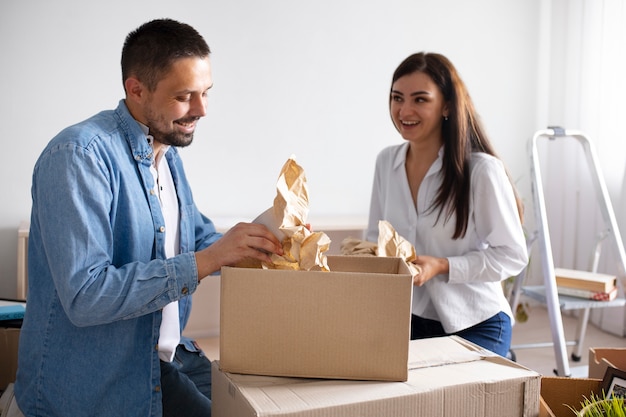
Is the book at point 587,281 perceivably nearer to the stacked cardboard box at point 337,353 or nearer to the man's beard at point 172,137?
the stacked cardboard box at point 337,353

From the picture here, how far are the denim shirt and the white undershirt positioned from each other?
9 cm

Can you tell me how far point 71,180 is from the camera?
49.2 inches

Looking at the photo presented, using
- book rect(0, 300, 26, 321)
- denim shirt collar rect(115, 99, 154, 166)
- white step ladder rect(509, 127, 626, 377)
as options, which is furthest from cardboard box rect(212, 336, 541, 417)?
white step ladder rect(509, 127, 626, 377)

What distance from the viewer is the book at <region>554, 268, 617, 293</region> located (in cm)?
284

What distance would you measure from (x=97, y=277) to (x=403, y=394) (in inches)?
23.3

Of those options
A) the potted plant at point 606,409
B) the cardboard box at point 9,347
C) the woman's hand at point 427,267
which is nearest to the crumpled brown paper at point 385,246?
the woman's hand at point 427,267

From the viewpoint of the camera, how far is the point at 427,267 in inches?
71.6

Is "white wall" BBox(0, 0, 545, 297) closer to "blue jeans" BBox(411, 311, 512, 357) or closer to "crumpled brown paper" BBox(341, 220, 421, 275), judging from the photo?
"blue jeans" BBox(411, 311, 512, 357)

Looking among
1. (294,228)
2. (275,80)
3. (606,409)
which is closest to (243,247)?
(294,228)

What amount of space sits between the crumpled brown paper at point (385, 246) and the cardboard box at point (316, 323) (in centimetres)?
38

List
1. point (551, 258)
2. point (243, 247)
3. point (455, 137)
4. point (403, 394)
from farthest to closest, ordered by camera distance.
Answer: point (551, 258), point (455, 137), point (243, 247), point (403, 394)

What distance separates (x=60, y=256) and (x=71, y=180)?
14 cm

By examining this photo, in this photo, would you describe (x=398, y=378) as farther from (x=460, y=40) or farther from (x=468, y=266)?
(x=460, y=40)

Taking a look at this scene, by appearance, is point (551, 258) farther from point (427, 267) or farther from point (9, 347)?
point (9, 347)
